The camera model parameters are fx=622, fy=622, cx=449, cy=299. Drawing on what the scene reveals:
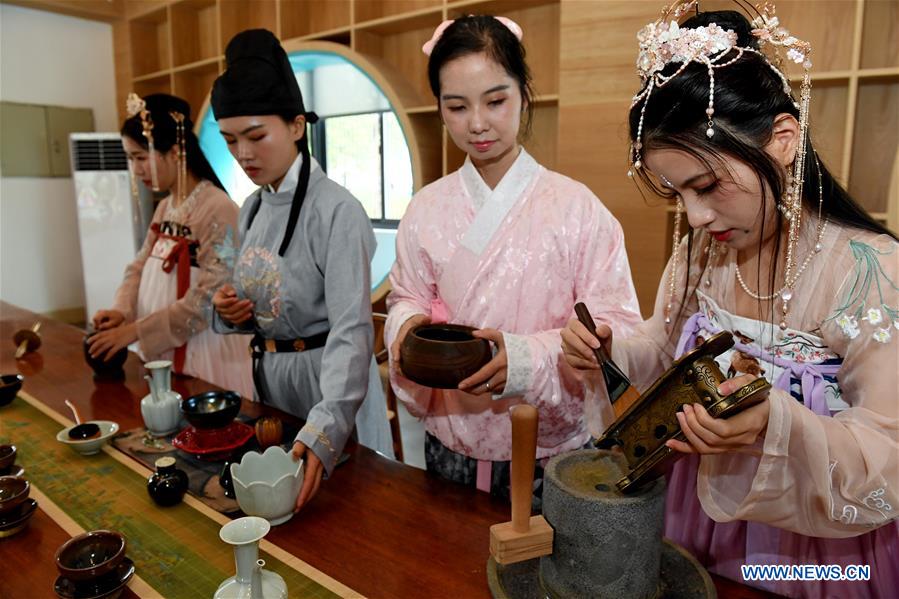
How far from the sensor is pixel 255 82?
1659 mm

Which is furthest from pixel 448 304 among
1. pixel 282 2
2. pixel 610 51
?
pixel 282 2

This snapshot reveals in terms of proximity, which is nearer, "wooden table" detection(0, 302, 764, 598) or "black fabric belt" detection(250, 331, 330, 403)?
"wooden table" detection(0, 302, 764, 598)

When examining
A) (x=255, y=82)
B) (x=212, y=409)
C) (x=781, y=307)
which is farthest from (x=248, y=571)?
(x=255, y=82)

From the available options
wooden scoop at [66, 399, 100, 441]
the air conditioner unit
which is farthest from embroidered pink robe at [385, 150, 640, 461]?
the air conditioner unit

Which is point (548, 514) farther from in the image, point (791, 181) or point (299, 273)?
point (299, 273)

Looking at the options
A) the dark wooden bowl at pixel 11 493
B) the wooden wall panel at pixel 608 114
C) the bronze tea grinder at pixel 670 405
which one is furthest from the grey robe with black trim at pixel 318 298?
the wooden wall panel at pixel 608 114

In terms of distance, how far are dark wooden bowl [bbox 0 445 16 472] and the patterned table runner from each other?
0.05m

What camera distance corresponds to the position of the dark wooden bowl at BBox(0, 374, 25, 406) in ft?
5.85

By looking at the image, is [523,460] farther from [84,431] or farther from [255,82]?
[255,82]

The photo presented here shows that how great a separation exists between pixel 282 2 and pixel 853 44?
3.66m

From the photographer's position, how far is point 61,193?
605cm

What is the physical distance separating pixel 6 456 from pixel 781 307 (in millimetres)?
1602

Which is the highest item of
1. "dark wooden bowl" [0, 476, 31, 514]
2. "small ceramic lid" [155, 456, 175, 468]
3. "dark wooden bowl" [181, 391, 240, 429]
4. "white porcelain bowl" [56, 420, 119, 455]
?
"dark wooden bowl" [181, 391, 240, 429]

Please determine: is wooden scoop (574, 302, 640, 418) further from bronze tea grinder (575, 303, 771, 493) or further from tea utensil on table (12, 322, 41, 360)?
tea utensil on table (12, 322, 41, 360)
